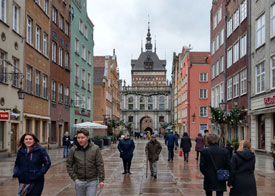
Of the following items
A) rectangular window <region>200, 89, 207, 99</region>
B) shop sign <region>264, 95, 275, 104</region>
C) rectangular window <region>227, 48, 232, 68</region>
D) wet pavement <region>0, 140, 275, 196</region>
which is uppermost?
rectangular window <region>227, 48, 232, 68</region>

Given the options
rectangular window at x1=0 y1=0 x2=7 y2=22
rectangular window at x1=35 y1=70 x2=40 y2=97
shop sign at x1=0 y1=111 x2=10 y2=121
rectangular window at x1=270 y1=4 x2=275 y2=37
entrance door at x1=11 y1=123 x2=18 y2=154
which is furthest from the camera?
rectangular window at x1=35 y1=70 x2=40 y2=97

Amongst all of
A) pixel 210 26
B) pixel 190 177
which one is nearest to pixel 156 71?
pixel 210 26

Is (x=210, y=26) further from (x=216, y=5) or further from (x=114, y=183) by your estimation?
Result: (x=114, y=183)

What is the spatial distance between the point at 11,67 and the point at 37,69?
517 cm

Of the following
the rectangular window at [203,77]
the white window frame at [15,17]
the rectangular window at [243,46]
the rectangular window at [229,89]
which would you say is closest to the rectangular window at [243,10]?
the rectangular window at [243,46]

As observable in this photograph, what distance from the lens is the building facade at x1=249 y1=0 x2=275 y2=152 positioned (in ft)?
81.1

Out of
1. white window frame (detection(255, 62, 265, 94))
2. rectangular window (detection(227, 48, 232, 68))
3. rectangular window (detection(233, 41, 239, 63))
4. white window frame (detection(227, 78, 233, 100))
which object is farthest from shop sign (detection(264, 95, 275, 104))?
rectangular window (detection(227, 48, 232, 68))

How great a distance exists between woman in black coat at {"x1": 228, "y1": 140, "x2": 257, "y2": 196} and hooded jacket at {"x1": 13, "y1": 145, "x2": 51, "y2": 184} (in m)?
3.09

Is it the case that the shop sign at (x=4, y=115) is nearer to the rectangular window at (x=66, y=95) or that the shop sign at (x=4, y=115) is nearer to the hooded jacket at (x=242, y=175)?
the hooded jacket at (x=242, y=175)

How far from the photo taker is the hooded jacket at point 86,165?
6.42 m

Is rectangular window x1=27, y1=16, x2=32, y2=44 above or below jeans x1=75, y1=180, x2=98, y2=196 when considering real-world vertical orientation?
above

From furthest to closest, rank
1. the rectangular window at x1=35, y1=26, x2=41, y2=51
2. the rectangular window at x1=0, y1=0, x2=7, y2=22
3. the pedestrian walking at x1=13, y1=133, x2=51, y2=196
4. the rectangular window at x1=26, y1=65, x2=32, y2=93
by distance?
1. the rectangular window at x1=35, y1=26, x2=41, y2=51
2. the rectangular window at x1=26, y1=65, x2=32, y2=93
3. the rectangular window at x1=0, y1=0, x2=7, y2=22
4. the pedestrian walking at x1=13, y1=133, x2=51, y2=196

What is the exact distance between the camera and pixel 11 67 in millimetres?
23562

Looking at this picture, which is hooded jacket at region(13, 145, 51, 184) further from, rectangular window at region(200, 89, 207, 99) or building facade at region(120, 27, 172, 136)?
building facade at region(120, 27, 172, 136)
